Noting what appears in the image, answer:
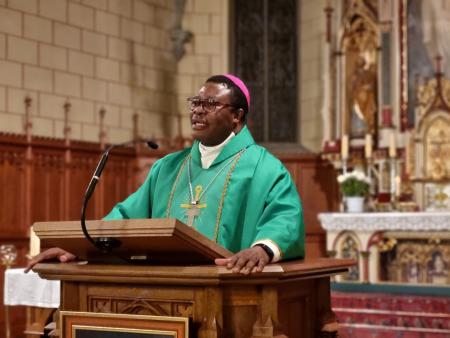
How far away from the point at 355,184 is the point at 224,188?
5623mm

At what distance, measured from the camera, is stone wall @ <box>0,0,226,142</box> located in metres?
8.66

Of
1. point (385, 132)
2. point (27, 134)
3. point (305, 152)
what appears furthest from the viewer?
point (305, 152)

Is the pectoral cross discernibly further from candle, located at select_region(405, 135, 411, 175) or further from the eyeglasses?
candle, located at select_region(405, 135, 411, 175)

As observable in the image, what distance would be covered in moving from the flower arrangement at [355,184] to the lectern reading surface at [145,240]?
19.9 ft

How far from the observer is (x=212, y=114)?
10.5 feet

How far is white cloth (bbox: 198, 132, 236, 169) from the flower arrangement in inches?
215

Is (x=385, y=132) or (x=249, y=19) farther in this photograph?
(x=249, y=19)

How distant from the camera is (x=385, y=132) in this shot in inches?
360

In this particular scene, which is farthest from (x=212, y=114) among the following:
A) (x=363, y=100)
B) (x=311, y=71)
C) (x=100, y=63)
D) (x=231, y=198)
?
(x=311, y=71)

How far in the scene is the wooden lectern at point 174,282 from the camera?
2508mm

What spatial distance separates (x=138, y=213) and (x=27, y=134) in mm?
5215

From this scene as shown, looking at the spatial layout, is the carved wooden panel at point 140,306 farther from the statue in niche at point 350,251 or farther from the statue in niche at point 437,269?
the statue in niche at point 437,269

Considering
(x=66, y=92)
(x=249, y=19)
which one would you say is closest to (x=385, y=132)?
(x=249, y=19)

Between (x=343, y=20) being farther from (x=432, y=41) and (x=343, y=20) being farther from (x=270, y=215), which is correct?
(x=270, y=215)
